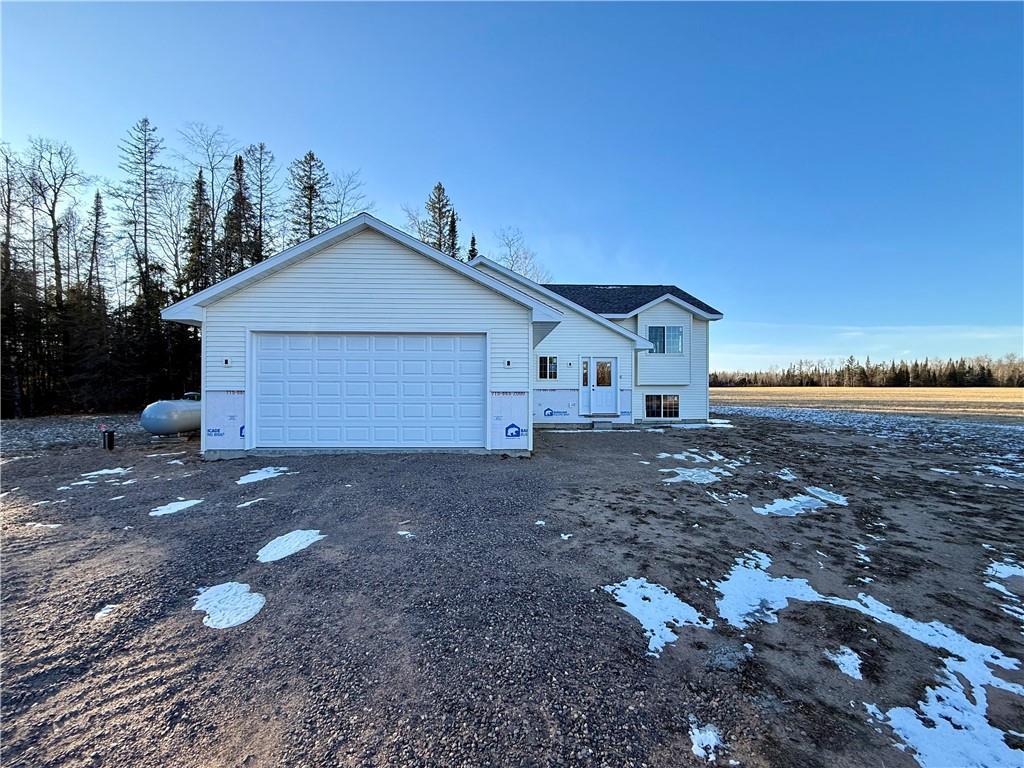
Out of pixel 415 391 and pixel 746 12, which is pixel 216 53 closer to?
Answer: pixel 415 391

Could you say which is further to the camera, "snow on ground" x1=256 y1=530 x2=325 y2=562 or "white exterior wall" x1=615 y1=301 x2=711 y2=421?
"white exterior wall" x1=615 y1=301 x2=711 y2=421

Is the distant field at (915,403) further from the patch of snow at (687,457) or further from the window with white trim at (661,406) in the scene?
the patch of snow at (687,457)

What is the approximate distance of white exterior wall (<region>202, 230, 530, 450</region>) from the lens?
29.2 ft

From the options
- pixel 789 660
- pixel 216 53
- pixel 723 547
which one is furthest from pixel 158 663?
pixel 216 53

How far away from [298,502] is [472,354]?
184 inches

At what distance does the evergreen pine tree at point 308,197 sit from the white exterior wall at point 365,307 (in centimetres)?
1683

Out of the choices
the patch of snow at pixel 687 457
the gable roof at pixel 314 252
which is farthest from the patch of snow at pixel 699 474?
the gable roof at pixel 314 252

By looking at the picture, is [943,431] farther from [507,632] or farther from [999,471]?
[507,632]

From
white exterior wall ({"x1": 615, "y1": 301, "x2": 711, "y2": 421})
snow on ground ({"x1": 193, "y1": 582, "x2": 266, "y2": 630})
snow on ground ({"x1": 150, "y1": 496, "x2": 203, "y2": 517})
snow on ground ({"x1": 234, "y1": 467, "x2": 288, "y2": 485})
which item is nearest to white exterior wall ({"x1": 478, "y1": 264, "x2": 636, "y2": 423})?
white exterior wall ({"x1": 615, "y1": 301, "x2": 711, "y2": 421})

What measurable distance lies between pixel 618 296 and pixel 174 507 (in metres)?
16.3

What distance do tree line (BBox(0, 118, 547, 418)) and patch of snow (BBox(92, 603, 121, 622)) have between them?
22144 mm

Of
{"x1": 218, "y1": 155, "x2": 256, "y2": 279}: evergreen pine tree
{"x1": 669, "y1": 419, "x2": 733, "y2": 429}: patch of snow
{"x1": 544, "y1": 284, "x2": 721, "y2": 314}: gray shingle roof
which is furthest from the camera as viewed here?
{"x1": 218, "y1": 155, "x2": 256, "y2": 279}: evergreen pine tree

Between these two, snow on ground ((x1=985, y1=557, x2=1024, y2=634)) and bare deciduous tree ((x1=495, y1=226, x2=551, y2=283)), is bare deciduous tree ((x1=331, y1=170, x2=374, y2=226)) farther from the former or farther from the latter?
snow on ground ((x1=985, y1=557, x2=1024, y2=634))

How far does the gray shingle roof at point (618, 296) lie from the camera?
55.5ft
